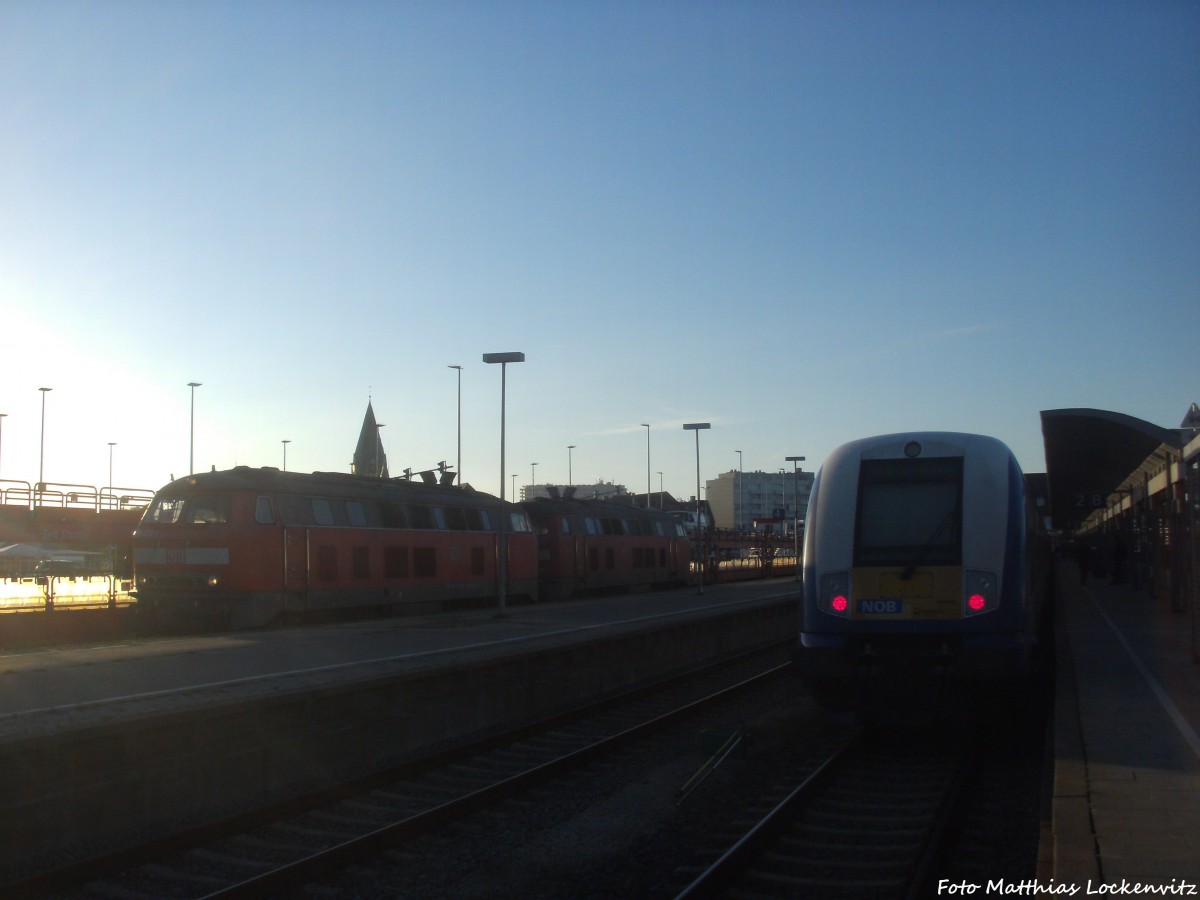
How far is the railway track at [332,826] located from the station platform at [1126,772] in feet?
14.5

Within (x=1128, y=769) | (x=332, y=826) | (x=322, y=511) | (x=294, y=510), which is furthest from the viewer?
(x=322, y=511)

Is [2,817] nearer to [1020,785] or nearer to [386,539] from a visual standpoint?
[1020,785]

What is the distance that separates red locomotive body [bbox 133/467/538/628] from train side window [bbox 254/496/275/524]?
0.9 inches

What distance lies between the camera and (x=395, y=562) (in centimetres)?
2547

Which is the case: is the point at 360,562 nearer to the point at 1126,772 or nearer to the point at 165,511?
the point at 165,511

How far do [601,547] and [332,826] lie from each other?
29.6 meters

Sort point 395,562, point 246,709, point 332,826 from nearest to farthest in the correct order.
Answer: point 332,826 → point 246,709 → point 395,562

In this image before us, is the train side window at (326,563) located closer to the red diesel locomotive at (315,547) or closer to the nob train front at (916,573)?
the red diesel locomotive at (315,547)

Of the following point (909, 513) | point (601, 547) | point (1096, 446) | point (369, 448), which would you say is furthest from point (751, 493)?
point (909, 513)

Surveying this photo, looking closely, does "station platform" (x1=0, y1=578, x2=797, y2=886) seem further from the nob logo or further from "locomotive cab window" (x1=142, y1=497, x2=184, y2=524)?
the nob logo

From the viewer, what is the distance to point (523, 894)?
6.86 m

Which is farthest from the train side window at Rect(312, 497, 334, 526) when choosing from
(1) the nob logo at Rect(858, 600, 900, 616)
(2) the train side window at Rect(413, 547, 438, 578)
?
(1) the nob logo at Rect(858, 600, 900, 616)

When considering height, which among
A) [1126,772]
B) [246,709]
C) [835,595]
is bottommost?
[1126,772]

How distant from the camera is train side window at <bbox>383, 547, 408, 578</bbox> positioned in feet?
82.4
